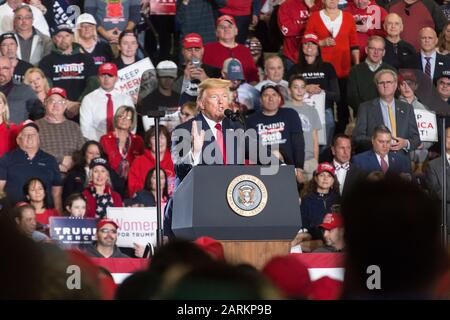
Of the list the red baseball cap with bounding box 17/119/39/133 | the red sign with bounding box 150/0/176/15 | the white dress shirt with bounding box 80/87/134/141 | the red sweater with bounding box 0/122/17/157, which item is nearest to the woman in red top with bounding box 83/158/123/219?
the red baseball cap with bounding box 17/119/39/133

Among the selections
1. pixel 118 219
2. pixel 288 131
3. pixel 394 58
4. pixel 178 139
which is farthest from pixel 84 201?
pixel 394 58

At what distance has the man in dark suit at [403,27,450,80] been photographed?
1316cm

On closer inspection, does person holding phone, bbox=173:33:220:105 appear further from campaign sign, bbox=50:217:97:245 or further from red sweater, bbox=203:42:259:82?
campaign sign, bbox=50:217:97:245

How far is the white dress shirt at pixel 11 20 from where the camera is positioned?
42.4 ft

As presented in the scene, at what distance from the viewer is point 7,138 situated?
11.4 meters

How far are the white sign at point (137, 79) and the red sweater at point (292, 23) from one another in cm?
163

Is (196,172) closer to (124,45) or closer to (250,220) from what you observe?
(250,220)

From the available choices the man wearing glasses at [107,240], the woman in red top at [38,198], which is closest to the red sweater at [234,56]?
the woman in red top at [38,198]

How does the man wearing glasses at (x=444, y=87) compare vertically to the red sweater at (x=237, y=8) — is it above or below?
below

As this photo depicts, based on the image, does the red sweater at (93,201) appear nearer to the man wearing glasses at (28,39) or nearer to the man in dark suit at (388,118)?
the man wearing glasses at (28,39)

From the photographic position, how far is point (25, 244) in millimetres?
2512

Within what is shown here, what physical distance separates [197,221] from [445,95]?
6486mm

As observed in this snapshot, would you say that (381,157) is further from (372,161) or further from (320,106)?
Answer: (320,106)

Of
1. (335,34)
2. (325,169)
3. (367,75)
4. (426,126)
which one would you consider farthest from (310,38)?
(325,169)
